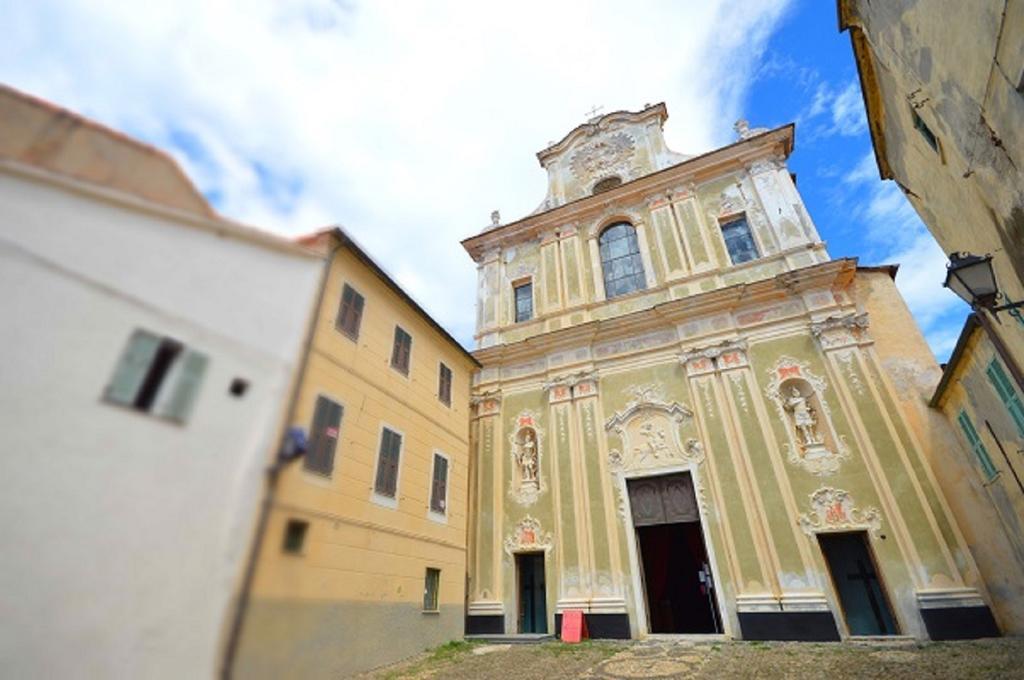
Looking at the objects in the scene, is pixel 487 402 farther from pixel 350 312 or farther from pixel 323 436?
pixel 323 436

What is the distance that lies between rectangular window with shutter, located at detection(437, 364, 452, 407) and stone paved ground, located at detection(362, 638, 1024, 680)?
4.32 meters

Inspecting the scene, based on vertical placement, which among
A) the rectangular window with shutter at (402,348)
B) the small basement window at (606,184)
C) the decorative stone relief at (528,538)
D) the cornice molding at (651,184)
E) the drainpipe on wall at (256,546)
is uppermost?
the small basement window at (606,184)

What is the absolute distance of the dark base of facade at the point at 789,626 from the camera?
8.93 m

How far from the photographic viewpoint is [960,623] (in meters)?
8.27

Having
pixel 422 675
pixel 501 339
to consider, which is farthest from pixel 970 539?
pixel 501 339

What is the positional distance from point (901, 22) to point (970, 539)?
9.54 meters

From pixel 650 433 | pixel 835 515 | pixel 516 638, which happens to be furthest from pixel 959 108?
pixel 516 638

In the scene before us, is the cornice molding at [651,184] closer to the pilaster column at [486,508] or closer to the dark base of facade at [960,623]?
the pilaster column at [486,508]

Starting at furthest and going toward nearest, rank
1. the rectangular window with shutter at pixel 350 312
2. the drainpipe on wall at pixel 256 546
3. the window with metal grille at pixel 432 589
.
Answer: the window with metal grille at pixel 432 589 → the rectangular window with shutter at pixel 350 312 → the drainpipe on wall at pixel 256 546

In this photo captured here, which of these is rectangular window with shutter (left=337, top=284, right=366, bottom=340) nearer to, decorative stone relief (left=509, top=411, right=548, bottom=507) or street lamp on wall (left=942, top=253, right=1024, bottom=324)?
street lamp on wall (left=942, top=253, right=1024, bottom=324)

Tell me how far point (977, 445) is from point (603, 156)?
1417 centimetres

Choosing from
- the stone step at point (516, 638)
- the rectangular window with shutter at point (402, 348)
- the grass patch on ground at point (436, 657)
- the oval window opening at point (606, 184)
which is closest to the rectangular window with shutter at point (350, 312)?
the rectangular window with shutter at point (402, 348)

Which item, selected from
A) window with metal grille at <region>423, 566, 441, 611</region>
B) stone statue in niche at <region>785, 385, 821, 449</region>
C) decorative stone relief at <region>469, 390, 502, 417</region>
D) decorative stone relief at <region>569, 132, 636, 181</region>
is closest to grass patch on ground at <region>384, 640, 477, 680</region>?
window with metal grille at <region>423, 566, 441, 611</region>

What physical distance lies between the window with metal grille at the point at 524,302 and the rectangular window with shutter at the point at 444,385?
Answer: 676cm
